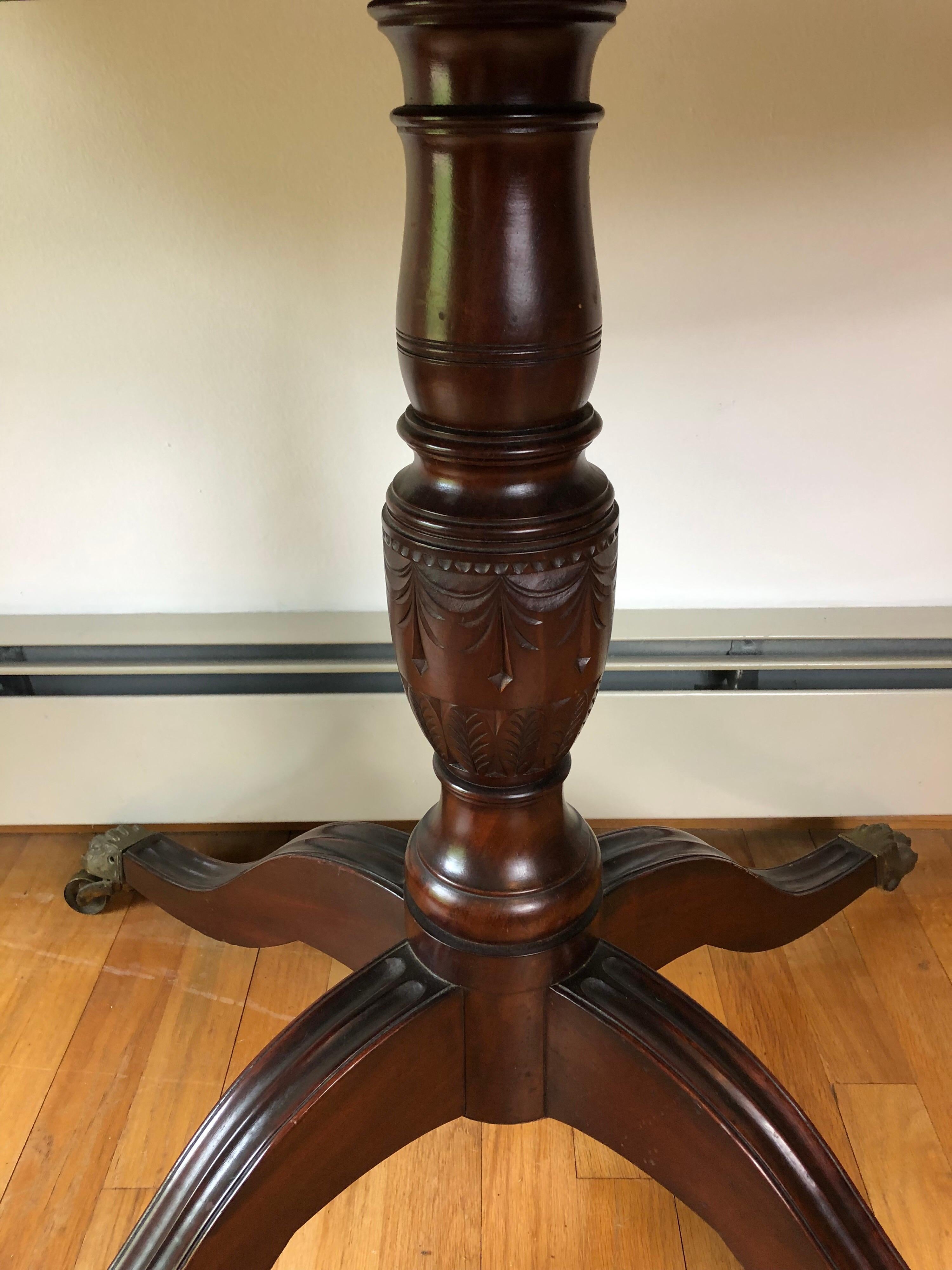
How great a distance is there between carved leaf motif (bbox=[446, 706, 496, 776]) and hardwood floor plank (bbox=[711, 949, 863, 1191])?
Answer: 1.32 ft

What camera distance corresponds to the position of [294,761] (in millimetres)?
995

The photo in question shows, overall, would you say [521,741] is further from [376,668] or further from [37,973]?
[37,973]

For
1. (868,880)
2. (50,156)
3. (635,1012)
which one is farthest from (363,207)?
(868,880)

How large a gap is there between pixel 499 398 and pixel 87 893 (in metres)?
0.72

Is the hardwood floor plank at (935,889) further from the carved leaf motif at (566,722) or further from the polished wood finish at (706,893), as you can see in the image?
the carved leaf motif at (566,722)

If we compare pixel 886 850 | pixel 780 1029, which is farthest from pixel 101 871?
pixel 886 850

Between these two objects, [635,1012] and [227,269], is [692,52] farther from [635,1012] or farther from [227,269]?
[635,1012]

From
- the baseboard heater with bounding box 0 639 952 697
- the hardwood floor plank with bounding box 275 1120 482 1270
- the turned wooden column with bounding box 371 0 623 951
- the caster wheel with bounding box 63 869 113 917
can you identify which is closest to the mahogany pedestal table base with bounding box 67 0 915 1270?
the turned wooden column with bounding box 371 0 623 951

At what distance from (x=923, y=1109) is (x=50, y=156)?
102 centimetres

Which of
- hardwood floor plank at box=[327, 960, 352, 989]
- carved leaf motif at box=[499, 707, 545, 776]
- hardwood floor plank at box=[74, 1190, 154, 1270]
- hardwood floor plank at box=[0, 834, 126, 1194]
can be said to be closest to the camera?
carved leaf motif at box=[499, 707, 545, 776]

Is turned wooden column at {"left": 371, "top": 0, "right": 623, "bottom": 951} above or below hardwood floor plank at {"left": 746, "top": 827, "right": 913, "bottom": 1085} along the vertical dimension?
above

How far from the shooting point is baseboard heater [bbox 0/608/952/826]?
95 cm

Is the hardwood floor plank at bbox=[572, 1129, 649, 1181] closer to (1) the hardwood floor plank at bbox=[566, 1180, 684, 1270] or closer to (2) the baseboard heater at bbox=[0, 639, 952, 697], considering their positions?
(1) the hardwood floor plank at bbox=[566, 1180, 684, 1270]

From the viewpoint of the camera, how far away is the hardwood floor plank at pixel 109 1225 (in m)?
0.70
